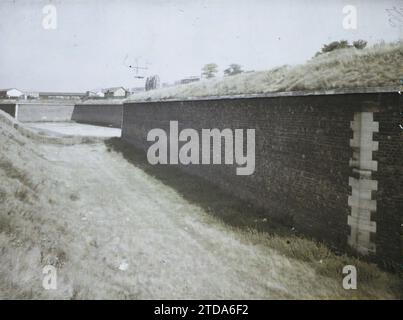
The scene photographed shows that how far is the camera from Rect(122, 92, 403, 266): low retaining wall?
587cm

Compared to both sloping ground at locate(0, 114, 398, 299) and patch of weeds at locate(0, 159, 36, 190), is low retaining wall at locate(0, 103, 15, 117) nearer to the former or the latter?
sloping ground at locate(0, 114, 398, 299)

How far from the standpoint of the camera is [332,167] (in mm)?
6922

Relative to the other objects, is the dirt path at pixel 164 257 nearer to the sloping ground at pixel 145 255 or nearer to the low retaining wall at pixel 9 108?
the sloping ground at pixel 145 255

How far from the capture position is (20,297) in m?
4.24

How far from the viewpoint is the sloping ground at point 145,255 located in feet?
16.6

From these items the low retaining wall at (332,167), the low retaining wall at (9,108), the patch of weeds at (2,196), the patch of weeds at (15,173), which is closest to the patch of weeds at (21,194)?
the patch of weeds at (2,196)

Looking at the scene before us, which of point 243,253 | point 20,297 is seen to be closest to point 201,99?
point 243,253

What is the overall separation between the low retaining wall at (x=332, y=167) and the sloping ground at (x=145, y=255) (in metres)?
0.67

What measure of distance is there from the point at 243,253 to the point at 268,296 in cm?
150

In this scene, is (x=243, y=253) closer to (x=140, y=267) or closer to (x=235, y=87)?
(x=140, y=267)

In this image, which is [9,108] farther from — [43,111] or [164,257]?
[164,257]

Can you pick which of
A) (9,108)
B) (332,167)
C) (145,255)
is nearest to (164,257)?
(145,255)

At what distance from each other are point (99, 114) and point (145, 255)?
3698 centimetres

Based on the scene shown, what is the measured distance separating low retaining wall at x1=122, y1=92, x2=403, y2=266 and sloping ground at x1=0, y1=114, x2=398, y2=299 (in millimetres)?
671
